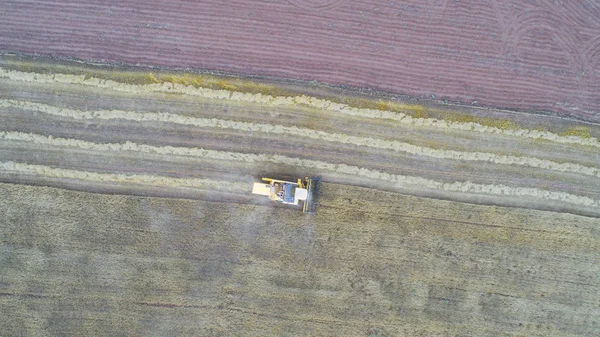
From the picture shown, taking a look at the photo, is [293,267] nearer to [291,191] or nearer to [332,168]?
[291,191]

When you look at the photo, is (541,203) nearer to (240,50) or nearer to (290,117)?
(290,117)

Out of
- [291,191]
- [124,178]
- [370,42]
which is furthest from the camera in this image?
[370,42]

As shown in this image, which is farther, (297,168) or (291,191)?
(297,168)

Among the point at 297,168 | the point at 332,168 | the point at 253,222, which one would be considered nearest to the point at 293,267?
the point at 253,222

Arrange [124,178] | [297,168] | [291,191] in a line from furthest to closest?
[297,168]
[124,178]
[291,191]

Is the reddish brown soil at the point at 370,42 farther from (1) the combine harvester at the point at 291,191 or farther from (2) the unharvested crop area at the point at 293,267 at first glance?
(2) the unharvested crop area at the point at 293,267

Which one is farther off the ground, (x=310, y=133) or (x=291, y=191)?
(x=310, y=133)

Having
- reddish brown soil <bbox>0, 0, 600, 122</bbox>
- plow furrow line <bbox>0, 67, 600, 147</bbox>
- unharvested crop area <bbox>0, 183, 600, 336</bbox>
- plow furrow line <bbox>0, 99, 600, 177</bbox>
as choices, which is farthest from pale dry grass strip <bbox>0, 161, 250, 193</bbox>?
reddish brown soil <bbox>0, 0, 600, 122</bbox>
